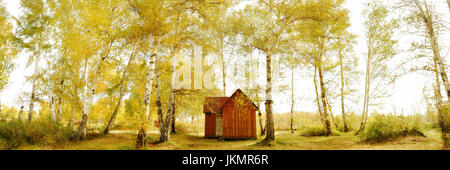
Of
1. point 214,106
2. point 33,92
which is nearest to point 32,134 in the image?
point 33,92

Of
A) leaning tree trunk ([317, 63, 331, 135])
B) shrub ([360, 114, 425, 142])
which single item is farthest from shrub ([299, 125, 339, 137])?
A: shrub ([360, 114, 425, 142])

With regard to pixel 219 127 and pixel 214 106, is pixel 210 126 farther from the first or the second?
pixel 214 106

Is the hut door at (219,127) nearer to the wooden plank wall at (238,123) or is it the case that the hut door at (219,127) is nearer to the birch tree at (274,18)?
the wooden plank wall at (238,123)

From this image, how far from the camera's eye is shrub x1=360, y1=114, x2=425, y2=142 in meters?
10.3

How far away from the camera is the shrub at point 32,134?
9875 mm

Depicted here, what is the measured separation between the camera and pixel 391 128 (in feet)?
34.3

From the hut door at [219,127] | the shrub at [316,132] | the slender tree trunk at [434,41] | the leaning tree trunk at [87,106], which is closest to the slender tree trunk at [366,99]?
the shrub at [316,132]

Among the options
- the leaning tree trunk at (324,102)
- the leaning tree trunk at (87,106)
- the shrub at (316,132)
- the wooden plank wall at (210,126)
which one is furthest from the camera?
the wooden plank wall at (210,126)

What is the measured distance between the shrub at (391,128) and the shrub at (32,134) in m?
16.5

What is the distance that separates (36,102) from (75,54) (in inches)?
269

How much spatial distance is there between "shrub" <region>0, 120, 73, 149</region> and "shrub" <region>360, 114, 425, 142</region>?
54.2 ft

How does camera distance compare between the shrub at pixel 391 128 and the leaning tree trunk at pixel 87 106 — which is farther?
the leaning tree trunk at pixel 87 106

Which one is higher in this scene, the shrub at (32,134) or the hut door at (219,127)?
the shrub at (32,134)

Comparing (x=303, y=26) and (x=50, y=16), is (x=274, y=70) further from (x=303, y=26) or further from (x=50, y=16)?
(x=50, y=16)
